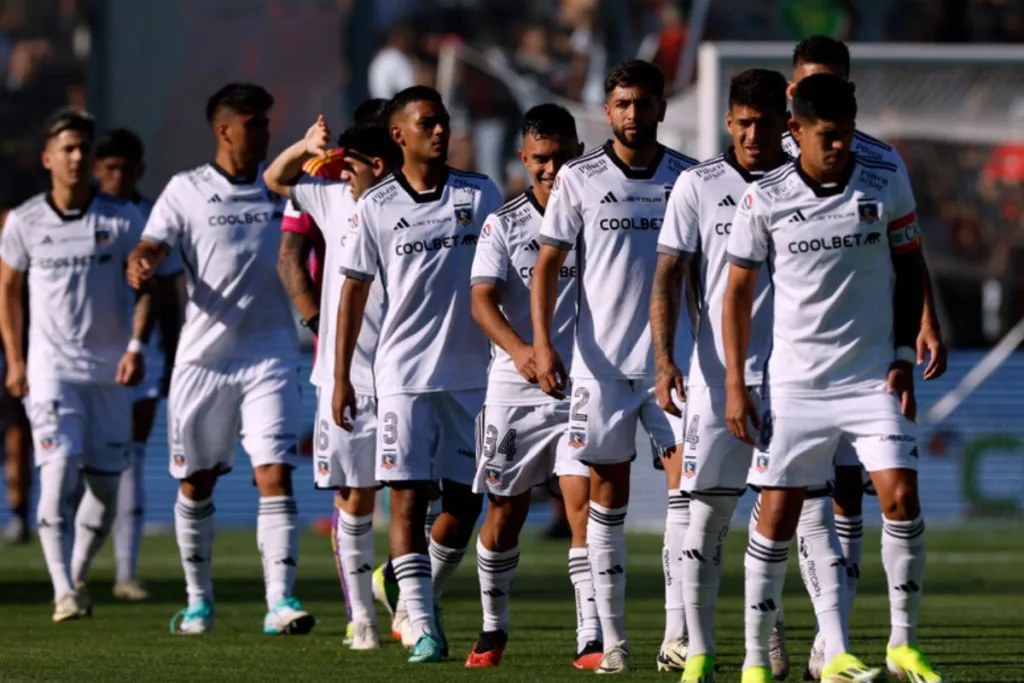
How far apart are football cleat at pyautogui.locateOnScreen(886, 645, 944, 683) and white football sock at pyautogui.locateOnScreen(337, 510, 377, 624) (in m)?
2.89

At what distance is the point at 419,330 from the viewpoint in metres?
9.24

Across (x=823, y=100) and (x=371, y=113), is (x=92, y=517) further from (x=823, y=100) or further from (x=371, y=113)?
(x=823, y=100)

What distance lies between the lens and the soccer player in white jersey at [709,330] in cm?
780

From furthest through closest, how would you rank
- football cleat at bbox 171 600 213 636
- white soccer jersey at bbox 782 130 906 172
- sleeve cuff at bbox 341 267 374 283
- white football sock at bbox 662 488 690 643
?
1. football cleat at bbox 171 600 213 636
2. sleeve cuff at bbox 341 267 374 283
3. white football sock at bbox 662 488 690 643
4. white soccer jersey at bbox 782 130 906 172

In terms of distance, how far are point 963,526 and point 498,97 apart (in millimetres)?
7513

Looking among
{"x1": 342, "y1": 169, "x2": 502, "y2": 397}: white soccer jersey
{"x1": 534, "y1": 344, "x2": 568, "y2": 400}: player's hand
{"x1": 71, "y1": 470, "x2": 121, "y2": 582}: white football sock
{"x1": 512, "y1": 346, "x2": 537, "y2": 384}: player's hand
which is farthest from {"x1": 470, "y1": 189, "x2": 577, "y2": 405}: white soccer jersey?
{"x1": 71, "y1": 470, "x2": 121, "y2": 582}: white football sock

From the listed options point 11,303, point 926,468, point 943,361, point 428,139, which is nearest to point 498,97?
point 926,468

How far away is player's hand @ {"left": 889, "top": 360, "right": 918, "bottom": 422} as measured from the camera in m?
7.31

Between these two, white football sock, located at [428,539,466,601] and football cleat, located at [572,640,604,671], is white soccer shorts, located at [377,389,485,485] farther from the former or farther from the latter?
football cleat, located at [572,640,604,671]

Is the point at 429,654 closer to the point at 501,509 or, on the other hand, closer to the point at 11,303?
the point at 501,509

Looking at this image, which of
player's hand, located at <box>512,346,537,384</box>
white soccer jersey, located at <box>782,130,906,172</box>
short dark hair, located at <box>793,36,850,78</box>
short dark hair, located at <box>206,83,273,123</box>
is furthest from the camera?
short dark hair, located at <box>206,83,273,123</box>

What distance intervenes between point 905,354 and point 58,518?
230 inches

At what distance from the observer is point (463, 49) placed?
24469 mm

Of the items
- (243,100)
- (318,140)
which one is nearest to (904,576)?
(318,140)
